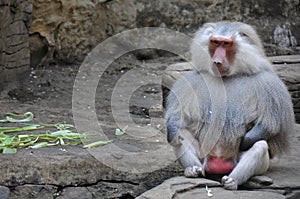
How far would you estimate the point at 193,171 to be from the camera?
4215mm

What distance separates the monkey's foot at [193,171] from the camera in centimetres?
422

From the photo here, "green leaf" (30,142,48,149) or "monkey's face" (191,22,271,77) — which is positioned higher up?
"monkey's face" (191,22,271,77)

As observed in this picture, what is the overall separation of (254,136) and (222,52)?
1.85 feet

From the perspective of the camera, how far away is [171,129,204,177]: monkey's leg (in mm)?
4227

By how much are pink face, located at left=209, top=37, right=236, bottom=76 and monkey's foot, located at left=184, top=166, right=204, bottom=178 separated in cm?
62

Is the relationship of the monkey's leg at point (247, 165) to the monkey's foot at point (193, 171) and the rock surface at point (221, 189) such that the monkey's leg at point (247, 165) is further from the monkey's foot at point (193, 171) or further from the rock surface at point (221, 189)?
the monkey's foot at point (193, 171)

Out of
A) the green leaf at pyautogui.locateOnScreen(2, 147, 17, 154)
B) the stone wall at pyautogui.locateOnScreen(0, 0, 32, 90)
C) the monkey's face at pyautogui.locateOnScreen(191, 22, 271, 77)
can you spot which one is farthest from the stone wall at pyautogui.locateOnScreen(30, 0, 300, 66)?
the monkey's face at pyautogui.locateOnScreen(191, 22, 271, 77)

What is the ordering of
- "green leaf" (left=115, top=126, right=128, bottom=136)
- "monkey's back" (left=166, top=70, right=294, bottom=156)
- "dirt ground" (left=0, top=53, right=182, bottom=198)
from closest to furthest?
"monkey's back" (left=166, top=70, right=294, bottom=156), "dirt ground" (left=0, top=53, right=182, bottom=198), "green leaf" (left=115, top=126, right=128, bottom=136)

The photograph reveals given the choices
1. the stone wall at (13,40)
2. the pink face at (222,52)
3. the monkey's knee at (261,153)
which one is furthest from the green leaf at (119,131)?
the stone wall at (13,40)

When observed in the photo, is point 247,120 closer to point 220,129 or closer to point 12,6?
point 220,129

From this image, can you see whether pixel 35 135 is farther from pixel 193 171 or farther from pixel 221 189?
pixel 221 189

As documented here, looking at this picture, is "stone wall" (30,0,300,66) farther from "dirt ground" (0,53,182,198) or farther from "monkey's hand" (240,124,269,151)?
"monkey's hand" (240,124,269,151)

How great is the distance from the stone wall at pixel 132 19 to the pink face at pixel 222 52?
359cm

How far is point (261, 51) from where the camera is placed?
170 inches
